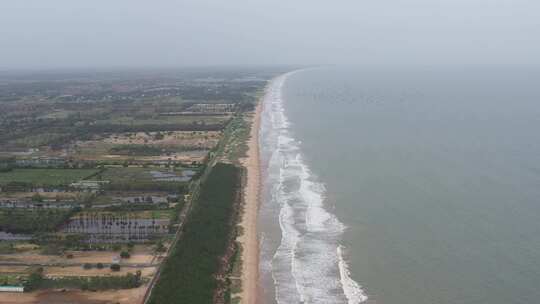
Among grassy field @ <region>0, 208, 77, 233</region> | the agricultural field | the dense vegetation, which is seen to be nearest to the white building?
the dense vegetation

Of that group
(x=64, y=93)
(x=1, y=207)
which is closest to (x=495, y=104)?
(x=1, y=207)

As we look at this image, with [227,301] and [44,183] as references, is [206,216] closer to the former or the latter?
[227,301]

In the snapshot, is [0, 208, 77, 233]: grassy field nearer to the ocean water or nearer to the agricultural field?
the agricultural field

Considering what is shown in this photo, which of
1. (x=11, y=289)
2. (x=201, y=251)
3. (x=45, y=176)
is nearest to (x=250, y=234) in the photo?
(x=201, y=251)

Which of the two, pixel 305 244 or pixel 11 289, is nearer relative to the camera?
pixel 11 289

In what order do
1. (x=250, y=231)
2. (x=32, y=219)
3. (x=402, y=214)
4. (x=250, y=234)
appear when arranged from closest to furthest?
(x=250, y=234) < (x=250, y=231) < (x=32, y=219) < (x=402, y=214)

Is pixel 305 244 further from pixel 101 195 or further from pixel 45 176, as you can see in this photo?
pixel 45 176
